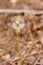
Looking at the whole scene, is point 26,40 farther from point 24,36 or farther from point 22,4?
point 22,4

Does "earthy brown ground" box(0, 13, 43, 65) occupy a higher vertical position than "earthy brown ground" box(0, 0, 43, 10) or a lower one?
lower

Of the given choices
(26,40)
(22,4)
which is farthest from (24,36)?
(22,4)

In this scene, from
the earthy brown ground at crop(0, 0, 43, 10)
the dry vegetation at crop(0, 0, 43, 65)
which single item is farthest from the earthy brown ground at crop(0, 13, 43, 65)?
the earthy brown ground at crop(0, 0, 43, 10)

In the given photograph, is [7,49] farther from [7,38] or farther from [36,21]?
[36,21]

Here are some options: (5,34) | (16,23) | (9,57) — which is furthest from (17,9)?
(16,23)

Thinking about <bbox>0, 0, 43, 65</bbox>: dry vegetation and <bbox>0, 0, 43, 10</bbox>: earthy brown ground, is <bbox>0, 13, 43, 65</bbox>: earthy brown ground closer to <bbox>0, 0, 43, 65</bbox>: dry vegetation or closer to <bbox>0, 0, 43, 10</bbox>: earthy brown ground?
<bbox>0, 0, 43, 65</bbox>: dry vegetation

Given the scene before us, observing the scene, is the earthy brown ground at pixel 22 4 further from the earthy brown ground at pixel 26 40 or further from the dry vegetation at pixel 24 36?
the earthy brown ground at pixel 26 40

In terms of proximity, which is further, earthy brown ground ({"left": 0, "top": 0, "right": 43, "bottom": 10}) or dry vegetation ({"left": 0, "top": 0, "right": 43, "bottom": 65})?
earthy brown ground ({"left": 0, "top": 0, "right": 43, "bottom": 10})

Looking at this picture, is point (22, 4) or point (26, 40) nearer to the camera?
point (26, 40)
